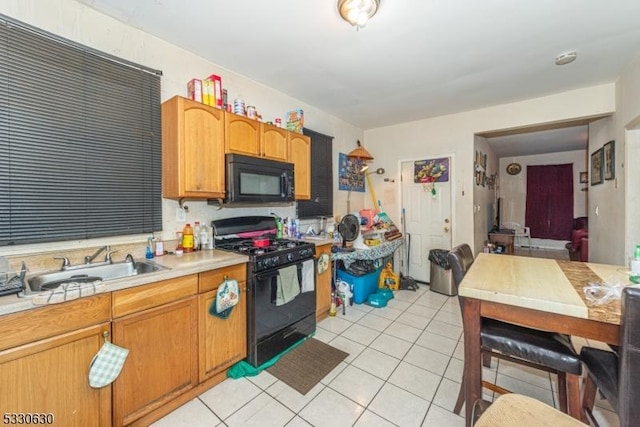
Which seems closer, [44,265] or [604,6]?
[44,265]

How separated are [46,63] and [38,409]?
75.4 inches

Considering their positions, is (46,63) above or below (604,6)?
below

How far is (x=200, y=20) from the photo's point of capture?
191cm

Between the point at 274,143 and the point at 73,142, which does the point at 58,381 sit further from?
the point at 274,143

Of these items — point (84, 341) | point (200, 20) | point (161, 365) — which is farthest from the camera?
point (200, 20)

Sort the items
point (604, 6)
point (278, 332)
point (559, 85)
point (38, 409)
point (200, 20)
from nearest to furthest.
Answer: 1. point (38, 409)
2. point (604, 6)
3. point (200, 20)
4. point (278, 332)
5. point (559, 85)

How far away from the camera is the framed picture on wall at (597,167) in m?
3.21

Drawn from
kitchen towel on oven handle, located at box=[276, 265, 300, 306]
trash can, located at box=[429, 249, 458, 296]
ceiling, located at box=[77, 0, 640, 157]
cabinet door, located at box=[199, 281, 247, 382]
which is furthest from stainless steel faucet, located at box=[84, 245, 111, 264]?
trash can, located at box=[429, 249, 458, 296]

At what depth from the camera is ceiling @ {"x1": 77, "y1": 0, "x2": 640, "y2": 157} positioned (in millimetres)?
1783

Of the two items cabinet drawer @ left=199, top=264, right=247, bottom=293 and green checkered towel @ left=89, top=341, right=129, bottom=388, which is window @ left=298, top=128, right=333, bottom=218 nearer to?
cabinet drawer @ left=199, top=264, right=247, bottom=293

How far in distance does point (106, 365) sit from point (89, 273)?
26.3 inches

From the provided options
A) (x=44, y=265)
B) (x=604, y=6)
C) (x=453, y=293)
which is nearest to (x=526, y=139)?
(x=453, y=293)

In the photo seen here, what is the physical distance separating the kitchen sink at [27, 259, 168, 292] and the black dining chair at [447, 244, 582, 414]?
203 cm

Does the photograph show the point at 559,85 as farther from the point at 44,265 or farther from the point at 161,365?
the point at 44,265
